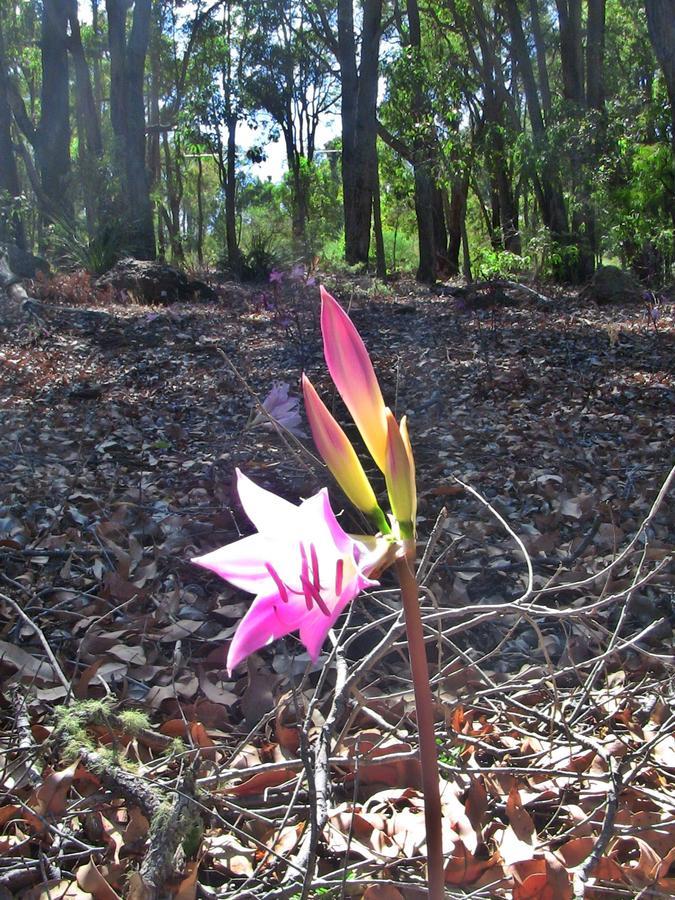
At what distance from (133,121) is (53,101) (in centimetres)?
193

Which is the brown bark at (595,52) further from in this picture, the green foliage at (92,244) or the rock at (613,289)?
the green foliage at (92,244)

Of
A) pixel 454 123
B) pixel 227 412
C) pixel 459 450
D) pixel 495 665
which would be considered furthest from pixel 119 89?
pixel 495 665

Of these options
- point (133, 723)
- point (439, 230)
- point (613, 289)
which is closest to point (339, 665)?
point (133, 723)

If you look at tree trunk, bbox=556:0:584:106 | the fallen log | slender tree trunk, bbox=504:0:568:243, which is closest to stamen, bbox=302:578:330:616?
the fallen log

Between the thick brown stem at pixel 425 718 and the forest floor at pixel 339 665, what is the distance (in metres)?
0.30

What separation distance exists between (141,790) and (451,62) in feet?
82.7

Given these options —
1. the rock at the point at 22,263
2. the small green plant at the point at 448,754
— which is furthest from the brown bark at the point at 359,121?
the small green plant at the point at 448,754

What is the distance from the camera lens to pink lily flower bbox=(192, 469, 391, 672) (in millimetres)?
582

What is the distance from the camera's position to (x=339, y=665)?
1497mm

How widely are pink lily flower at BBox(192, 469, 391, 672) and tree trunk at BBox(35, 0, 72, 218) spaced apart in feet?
52.5

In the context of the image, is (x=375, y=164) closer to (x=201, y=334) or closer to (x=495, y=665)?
(x=201, y=334)

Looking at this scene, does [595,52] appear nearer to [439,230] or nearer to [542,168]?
[542,168]

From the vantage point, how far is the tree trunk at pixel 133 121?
13.6m

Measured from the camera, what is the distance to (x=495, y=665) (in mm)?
2273
